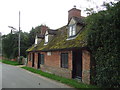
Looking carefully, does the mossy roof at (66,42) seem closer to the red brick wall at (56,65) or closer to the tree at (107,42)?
the red brick wall at (56,65)

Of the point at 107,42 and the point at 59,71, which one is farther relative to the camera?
the point at 59,71

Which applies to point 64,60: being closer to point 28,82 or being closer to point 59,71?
point 59,71

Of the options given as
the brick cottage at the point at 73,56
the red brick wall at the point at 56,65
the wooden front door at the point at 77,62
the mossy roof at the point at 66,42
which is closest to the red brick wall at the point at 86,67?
the brick cottage at the point at 73,56

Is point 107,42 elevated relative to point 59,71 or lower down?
elevated

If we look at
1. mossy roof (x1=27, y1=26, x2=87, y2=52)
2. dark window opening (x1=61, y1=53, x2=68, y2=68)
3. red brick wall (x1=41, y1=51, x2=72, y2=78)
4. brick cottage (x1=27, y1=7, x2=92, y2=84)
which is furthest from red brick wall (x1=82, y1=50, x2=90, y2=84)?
dark window opening (x1=61, y1=53, x2=68, y2=68)

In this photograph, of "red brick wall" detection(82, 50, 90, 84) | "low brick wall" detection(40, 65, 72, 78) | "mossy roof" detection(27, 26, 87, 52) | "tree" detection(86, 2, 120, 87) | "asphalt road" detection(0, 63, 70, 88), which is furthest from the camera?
"low brick wall" detection(40, 65, 72, 78)

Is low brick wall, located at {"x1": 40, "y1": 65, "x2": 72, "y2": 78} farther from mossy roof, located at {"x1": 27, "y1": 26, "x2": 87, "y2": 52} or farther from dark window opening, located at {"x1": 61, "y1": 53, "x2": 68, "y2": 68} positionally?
mossy roof, located at {"x1": 27, "y1": 26, "x2": 87, "y2": 52}

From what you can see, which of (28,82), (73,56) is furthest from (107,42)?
(28,82)

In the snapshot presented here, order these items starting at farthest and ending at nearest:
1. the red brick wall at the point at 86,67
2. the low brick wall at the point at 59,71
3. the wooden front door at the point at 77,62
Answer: the low brick wall at the point at 59,71 → the wooden front door at the point at 77,62 → the red brick wall at the point at 86,67

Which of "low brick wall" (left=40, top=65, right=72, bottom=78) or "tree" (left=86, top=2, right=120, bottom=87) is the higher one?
"tree" (left=86, top=2, right=120, bottom=87)

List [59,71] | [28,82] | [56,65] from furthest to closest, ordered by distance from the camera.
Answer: [56,65], [59,71], [28,82]

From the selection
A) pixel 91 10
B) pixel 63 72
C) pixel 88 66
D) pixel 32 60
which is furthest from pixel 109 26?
pixel 32 60

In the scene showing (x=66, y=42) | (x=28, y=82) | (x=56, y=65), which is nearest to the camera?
(x=28, y=82)

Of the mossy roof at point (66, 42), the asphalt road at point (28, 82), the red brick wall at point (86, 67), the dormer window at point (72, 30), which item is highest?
the dormer window at point (72, 30)
